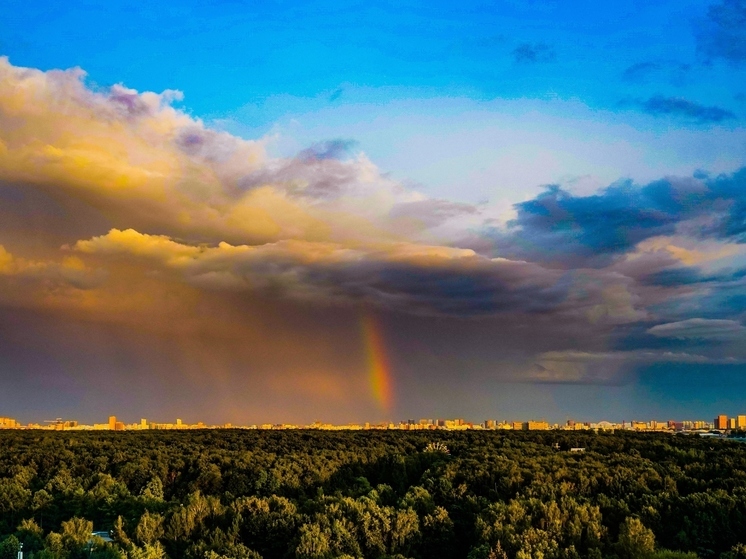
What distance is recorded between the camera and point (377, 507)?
3691 cm

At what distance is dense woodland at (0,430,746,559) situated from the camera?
30.1m

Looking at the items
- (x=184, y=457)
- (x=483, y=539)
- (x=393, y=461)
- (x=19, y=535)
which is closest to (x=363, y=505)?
(x=483, y=539)

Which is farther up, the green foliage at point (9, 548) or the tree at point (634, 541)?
the tree at point (634, 541)

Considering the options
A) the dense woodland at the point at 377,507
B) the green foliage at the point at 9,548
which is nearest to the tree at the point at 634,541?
the dense woodland at the point at 377,507

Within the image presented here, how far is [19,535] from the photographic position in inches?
1262

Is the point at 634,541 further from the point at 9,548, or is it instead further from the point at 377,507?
the point at 9,548

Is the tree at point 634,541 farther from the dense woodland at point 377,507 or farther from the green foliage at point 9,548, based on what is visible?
the green foliage at point 9,548

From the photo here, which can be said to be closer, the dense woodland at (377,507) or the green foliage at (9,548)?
the green foliage at (9,548)

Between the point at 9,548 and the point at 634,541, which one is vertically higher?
the point at 634,541

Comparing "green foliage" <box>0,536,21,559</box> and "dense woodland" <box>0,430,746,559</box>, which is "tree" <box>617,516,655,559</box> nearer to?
"dense woodland" <box>0,430,746,559</box>

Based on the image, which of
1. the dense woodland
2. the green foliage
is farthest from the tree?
the green foliage

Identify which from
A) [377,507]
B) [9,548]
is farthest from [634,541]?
[9,548]

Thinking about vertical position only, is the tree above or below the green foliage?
above

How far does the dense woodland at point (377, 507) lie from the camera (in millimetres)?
30062
